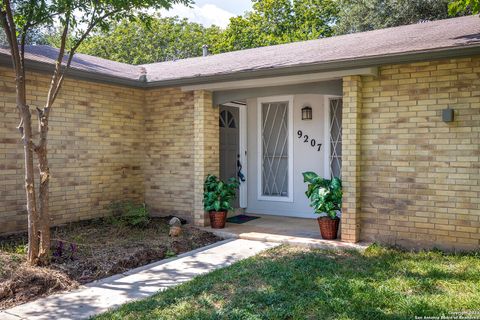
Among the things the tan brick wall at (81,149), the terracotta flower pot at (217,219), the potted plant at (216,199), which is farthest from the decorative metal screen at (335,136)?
the tan brick wall at (81,149)

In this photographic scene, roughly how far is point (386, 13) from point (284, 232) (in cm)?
1416

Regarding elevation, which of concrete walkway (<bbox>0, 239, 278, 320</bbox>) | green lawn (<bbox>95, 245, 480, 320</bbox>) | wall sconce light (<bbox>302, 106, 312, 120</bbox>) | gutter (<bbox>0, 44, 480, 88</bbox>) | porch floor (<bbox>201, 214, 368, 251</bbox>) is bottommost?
concrete walkway (<bbox>0, 239, 278, 320</bbox>)

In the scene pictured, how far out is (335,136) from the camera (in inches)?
297

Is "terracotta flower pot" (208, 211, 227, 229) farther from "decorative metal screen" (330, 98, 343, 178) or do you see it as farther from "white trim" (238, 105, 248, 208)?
"decorative metal screen" (330, 98, 343, 178)

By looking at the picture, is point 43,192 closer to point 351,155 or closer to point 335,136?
point 351,155

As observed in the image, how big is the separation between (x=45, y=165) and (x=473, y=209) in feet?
17.0

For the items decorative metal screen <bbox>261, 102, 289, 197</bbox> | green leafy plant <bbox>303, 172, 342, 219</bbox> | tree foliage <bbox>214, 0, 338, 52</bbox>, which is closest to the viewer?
green leafy plant <bbox>303, 172, 342, 219</bbox>

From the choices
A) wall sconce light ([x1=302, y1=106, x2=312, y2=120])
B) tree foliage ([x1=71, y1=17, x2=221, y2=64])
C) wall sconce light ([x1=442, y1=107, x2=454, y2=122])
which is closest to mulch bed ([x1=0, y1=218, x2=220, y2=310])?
wall sconce light ([x1=302, y1=106, x2=312, y2=120])

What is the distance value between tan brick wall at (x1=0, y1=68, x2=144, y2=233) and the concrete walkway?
2.44m

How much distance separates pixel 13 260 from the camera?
4699mm

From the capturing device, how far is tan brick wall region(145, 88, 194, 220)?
291 inches

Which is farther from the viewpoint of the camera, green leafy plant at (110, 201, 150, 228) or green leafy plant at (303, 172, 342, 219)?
green leafy plant at (110, 201, 150, 228)

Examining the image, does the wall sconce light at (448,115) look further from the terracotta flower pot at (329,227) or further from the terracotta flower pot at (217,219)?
the terracotta flower pot at (217,219)

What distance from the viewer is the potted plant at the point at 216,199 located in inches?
271
